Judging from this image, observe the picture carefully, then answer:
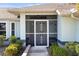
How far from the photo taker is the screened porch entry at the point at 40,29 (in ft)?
70.8

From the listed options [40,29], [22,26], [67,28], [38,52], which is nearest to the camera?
[38,52]

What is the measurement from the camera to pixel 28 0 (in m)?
4.96

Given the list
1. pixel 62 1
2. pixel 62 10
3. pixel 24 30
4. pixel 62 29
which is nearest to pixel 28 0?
pixel 62 1

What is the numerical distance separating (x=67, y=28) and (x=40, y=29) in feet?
8.84

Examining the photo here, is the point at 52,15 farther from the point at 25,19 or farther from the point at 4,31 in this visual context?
the point at 4,31

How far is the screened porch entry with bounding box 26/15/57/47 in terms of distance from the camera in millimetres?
21594

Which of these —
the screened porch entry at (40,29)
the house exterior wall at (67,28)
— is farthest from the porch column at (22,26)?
the house exterior wall at (67,28)

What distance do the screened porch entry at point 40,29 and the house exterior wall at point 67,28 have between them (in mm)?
1518

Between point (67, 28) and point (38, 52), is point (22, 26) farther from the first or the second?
point (38, 52)

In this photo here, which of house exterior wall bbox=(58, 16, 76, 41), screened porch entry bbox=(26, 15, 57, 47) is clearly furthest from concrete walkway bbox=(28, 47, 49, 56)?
screened porch entry bbox=(26, 15, 57, 47)

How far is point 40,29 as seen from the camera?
71.3 ft

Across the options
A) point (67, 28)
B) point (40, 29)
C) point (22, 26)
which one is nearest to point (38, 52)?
point (67, 28)

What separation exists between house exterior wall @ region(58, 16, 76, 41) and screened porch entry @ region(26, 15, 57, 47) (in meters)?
1.52

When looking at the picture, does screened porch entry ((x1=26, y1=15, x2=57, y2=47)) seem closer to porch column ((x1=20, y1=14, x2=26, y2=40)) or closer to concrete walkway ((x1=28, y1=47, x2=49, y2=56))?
porch column ((x1=20, y1=14, x2=26, y2=40))
